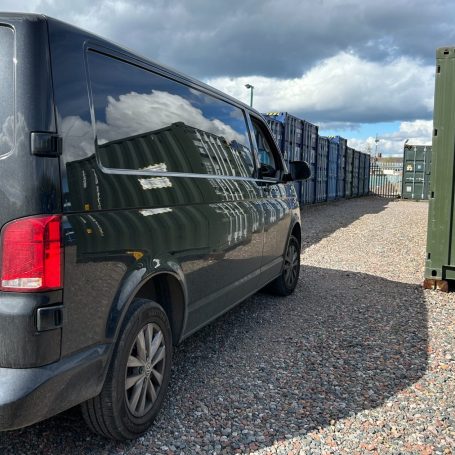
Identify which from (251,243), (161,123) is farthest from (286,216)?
(161,123)

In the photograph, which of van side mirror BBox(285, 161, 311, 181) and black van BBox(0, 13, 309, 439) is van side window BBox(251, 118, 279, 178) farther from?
black van BBox(0, 13, 309, 439)

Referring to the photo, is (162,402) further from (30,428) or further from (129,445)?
(30,428)

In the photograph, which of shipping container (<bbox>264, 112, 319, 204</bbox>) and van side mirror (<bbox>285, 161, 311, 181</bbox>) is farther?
shipping container (<bbox>264, 112, 319, 204</bbox>)

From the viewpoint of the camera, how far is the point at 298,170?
19.2 feet

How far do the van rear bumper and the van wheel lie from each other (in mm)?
208

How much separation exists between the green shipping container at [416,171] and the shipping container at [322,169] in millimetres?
6733

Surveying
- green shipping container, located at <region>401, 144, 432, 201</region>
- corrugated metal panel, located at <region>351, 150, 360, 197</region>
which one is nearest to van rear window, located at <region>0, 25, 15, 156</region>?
green shipping container, located at <region>401, 144, 432, 201</region>

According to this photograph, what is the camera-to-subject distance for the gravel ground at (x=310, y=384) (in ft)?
9.22

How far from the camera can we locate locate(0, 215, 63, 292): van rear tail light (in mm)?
2037

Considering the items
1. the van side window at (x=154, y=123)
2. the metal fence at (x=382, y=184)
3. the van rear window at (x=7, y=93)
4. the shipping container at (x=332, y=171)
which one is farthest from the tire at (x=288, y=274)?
the metal fence at (x=382, y=184)

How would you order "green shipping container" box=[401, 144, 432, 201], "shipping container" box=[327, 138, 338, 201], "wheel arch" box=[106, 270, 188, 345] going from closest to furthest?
"wheel arch" box=[106, 270, 188, 345]
"shipping container" box=[327, 138, 338, 201]
"green shipping container" box=[401, 144, 432, 201]

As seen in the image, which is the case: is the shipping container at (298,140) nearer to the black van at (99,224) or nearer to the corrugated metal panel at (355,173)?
the corrugated metal panel at (355,173)

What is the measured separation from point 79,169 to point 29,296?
1.93 ft

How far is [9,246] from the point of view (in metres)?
2.05
